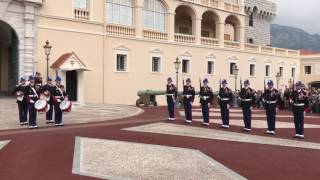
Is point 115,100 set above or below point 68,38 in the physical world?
below

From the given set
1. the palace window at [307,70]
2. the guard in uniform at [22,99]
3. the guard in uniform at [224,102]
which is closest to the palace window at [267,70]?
the palace window at [307,70]

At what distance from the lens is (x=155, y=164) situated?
403 inches

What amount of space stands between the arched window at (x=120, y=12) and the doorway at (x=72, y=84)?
587 cm

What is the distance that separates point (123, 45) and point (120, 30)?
3.77 ft

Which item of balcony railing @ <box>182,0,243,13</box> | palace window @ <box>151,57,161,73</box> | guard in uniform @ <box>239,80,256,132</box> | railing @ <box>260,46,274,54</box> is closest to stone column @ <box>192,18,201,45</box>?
balcony railing @ <box>182,0,243,13</box>

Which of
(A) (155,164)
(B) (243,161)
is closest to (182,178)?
(A) (155,164)

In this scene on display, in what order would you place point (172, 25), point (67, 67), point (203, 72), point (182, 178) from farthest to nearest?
1. point (203, 72)
2. point (172, 25)
3. point (67, 67)
4. point (182, 178)

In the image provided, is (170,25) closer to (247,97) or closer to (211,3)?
(211,3)

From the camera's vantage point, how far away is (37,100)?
56.0 feet

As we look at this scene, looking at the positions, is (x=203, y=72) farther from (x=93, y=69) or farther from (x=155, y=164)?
(x=155, y=164)

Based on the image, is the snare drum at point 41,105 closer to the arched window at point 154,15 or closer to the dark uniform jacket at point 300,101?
the dark uniform jacket at point 300,101

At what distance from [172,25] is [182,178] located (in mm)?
30885

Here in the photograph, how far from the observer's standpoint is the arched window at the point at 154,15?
37.4 m

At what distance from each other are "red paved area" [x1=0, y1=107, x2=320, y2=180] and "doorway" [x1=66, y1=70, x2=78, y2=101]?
13592mm
